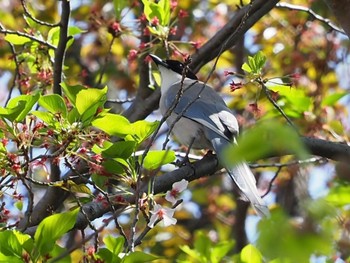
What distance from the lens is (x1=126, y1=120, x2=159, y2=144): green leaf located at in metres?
2.83

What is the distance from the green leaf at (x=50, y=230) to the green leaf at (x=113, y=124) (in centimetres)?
45

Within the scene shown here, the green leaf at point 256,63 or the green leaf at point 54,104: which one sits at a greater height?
the green leaf at point 54,104

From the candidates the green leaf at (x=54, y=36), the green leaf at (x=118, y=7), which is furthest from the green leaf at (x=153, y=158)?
the green leaf at (x=118, y=7)

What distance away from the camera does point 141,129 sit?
2852mm

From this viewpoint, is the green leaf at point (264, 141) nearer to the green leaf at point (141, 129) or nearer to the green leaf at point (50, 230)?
the green leaf at point (50, 230)

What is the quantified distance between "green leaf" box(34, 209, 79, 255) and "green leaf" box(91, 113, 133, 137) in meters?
0.45

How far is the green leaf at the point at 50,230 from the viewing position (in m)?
2.40

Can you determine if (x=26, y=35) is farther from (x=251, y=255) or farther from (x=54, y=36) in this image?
(x=251, y=255)

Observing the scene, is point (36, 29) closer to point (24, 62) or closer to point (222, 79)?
point (24, 62)

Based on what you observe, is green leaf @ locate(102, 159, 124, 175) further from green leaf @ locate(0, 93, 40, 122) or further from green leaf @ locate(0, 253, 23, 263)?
green leaf @ locate(0, 253, 23, 263)

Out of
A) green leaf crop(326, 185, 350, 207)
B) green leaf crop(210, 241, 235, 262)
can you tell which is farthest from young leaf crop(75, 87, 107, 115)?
green leaf crop(210, 241, 235, 262)

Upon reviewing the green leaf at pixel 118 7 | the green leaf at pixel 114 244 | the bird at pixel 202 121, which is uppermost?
the green leaf at pixel 118 7

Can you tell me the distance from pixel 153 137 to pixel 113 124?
257mm

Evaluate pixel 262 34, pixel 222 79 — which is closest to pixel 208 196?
pixel 222 79
